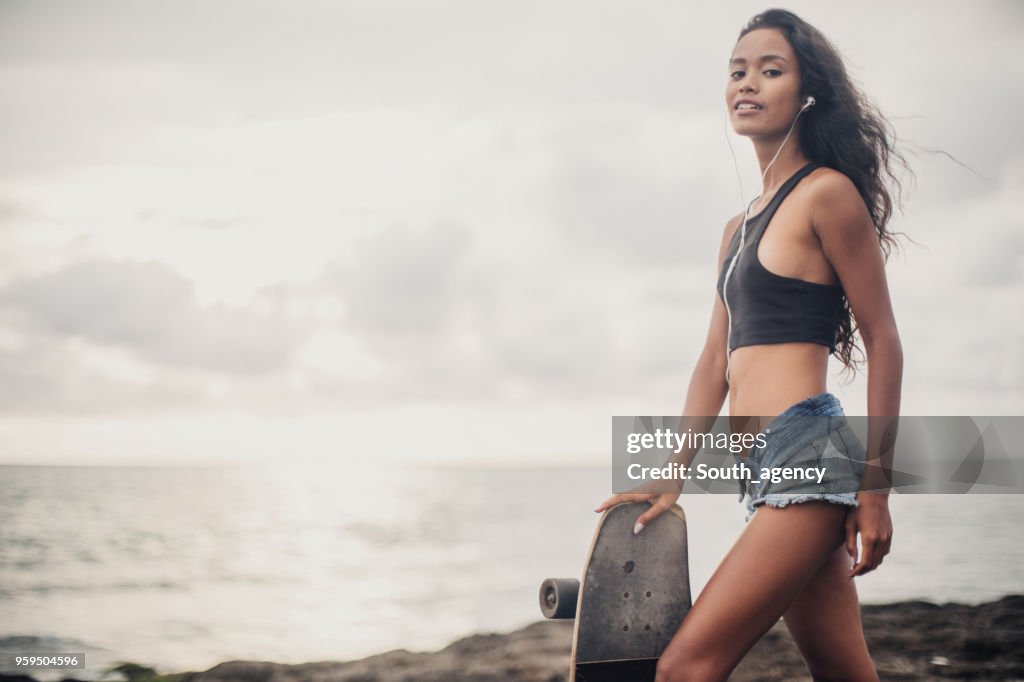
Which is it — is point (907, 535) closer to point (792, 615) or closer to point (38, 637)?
point (38, 637)

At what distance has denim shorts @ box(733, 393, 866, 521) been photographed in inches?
79.4

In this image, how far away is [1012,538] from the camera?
24.9 meters

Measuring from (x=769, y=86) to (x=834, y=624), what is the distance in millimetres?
1466

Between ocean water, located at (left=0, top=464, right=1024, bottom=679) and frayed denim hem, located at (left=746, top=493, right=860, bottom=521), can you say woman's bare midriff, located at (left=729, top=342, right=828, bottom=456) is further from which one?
ocean water, located at (left=0, top=464, right=1024, bottom=679)

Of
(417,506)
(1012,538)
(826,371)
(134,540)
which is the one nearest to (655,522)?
(826,371)

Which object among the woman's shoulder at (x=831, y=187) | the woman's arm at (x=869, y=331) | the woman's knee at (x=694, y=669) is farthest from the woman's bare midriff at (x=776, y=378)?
the woman's knee at (x=694, y=669)

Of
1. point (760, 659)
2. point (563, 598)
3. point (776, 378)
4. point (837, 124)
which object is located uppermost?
point (837, 124)

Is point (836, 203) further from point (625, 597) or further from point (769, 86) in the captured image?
point (625, 597)

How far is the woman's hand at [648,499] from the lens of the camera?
2.44 m

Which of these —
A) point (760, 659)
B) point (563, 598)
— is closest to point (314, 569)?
point (760, 659)

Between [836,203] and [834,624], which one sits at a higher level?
[836,203]


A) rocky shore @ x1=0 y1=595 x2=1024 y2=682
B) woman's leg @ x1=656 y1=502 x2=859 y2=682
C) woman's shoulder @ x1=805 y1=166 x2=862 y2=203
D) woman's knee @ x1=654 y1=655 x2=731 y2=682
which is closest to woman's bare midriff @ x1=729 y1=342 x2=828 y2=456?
woman's leg @ x1=656 y1=502 x2=859 y2=682

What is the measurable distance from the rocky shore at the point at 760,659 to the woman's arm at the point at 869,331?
3.58 meters

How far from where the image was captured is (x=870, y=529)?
6.46 ft
